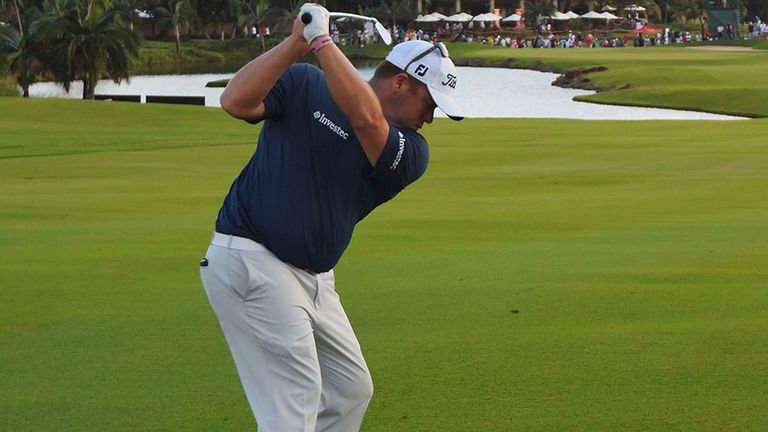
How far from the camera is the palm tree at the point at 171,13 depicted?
110m

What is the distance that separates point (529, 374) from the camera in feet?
25.0

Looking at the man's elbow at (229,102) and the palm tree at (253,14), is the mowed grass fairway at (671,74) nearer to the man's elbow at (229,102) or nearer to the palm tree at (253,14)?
the palm tree at (253,14)

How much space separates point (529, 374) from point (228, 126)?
2954 cm

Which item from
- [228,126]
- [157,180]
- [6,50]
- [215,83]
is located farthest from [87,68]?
[157,180]

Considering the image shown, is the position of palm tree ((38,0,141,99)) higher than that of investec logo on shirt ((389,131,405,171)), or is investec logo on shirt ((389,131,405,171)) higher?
investec logo on shirt ((389,131,405,171))

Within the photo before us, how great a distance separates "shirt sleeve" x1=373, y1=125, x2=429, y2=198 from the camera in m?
4.97

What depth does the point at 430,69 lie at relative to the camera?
5055 mm

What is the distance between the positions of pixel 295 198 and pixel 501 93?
60609mm

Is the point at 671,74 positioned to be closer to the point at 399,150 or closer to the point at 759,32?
the point at 759,32

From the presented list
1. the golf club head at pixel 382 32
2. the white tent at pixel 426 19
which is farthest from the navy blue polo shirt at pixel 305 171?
the white tent at pixel 426 19

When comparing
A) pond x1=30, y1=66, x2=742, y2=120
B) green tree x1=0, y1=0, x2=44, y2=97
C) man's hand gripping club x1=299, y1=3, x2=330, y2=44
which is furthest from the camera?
green tree x1=0, y1=0, x2=44, y2=97

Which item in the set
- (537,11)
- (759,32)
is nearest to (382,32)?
(759,32)

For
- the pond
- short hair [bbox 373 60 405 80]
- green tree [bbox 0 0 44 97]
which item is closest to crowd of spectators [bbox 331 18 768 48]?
the pond

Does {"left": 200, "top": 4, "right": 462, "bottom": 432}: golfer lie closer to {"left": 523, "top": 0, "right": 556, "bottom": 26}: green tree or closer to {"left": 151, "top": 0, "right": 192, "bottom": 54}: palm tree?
{"left": 151, "top": 0, "right": 192, "bottom": 54}: palm tree
